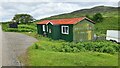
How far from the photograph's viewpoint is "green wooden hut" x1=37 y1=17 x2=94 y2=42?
23870mm

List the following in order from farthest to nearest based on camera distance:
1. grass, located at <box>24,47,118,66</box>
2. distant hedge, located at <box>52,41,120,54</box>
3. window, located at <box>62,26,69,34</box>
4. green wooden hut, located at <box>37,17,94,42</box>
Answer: window, located at <box>62,26,69,34</box>
green wooden hut, located at <box>37,17,94,42</box>
distant hedge, located at <box>52,41,120,54</box>
grass, located at <box>24,47,118,66</box>

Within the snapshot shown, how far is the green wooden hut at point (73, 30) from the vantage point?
2387cm

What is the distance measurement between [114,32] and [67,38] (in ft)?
17.9

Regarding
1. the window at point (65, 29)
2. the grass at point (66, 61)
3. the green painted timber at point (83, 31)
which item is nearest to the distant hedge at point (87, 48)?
the grass at point (66, 61)

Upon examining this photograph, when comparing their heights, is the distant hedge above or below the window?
below

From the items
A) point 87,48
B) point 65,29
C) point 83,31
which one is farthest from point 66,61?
point 65,29

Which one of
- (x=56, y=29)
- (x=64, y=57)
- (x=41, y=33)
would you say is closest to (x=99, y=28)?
(x=41, y=33)

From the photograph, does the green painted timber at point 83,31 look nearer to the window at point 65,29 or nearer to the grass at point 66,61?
A: the window at point 65,29

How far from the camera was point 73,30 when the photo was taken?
2367 centimetres

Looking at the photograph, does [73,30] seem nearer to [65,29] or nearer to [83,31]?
[83,31]

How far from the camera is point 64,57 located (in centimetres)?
1276

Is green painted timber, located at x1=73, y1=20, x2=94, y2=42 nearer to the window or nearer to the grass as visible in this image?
the window

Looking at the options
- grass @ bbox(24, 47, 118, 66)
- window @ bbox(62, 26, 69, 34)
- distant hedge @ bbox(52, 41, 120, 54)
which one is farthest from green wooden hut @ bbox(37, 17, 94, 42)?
grass @ bbox(24, 47, 118, 66)

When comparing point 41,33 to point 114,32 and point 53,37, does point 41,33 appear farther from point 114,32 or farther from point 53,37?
point 114,32
